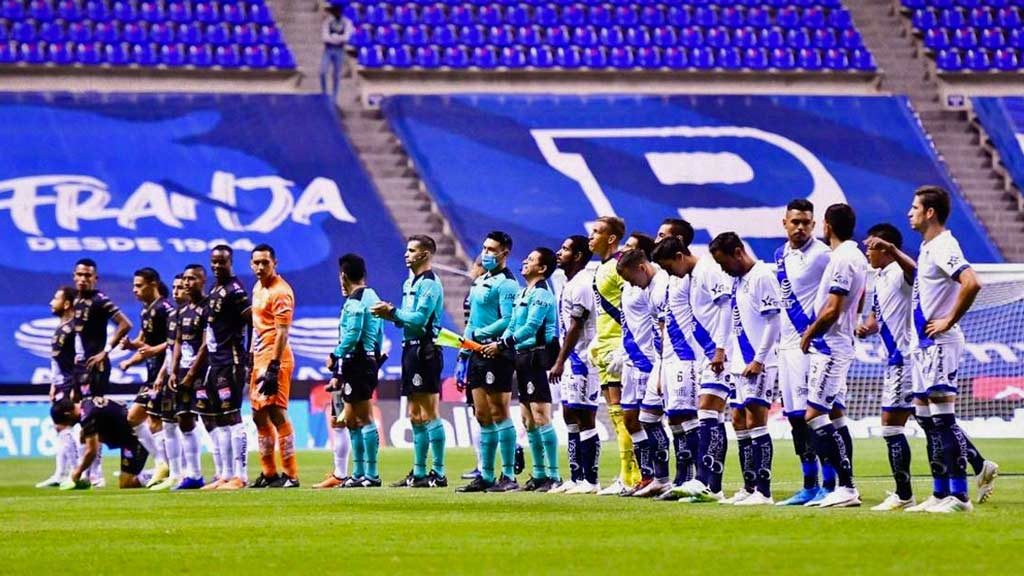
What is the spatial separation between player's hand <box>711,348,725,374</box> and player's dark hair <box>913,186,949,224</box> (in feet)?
7.53

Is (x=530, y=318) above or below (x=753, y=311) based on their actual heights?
above

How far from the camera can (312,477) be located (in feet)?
63.6

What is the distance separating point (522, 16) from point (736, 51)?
15.1 feet

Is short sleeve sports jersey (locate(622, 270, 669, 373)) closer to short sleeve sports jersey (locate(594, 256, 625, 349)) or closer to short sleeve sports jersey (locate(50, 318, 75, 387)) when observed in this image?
short sleeve sports jersey (locate(594, 256, 625, 349))

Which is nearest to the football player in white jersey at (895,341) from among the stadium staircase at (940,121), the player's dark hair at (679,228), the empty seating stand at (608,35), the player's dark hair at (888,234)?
the player's dark hair at (888,234)

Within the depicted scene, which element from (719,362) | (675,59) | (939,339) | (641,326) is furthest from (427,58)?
(939,339)

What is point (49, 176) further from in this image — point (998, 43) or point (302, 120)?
point (998, 43)

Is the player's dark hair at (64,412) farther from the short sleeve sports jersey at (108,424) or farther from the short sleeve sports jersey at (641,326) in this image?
the short sleeve sports jersey at (641,326)

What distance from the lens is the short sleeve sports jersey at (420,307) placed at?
16000mm

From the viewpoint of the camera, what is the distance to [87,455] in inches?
717

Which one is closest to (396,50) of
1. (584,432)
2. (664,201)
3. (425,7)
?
(425,7)

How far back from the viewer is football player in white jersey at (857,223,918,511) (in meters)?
12.3

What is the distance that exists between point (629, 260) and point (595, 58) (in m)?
22.4

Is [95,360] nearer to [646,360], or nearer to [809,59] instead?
[646,360]
